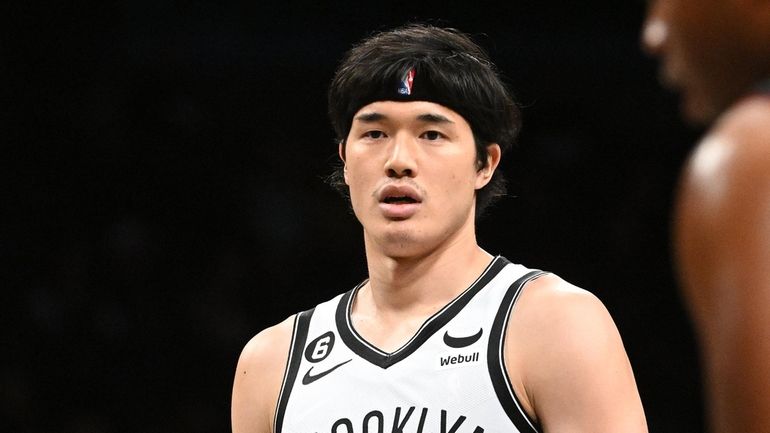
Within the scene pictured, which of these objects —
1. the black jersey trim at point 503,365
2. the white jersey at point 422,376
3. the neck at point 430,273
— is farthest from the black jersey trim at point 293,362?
the black jersey trim at point 503,365

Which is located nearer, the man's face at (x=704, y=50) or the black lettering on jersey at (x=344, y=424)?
the man's face at (x=704, y=50)

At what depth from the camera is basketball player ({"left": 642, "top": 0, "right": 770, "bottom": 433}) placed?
3.48ft

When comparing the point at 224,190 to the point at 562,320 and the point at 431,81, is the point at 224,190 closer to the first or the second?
the point at 431,81

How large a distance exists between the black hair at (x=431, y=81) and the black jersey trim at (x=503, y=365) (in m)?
0.43

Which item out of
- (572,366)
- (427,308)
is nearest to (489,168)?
(427,308)

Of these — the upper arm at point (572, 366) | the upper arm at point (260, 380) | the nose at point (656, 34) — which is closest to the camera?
the nose at point (656, 34)

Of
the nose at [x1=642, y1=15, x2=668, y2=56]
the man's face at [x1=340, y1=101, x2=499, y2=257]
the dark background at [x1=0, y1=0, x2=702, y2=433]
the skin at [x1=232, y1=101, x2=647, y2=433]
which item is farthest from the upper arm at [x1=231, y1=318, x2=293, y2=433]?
the dark background at [x1=0, y1=0, x2=702, y2=433]

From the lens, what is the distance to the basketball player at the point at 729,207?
106 cm

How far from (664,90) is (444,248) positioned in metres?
4.53

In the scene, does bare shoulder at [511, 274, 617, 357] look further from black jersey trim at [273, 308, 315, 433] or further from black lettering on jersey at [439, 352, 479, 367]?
black jersey trim at [273, 308, 315, 433]

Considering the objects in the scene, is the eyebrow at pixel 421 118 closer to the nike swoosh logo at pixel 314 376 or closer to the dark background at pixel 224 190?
the nike swoosh logo at pixel 314 376

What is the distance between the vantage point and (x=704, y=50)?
114 cm

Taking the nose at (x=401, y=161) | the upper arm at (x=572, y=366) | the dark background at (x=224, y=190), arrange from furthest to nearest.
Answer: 1. the dark background at (x=224, y=190)
2. the nose at (x=401, y=161)
3. the upper arm at (x=572, y=366)

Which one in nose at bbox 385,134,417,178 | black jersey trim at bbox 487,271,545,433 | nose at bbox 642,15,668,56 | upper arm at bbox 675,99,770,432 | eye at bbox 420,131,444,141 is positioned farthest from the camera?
eye at bbox 420,131,444,141
